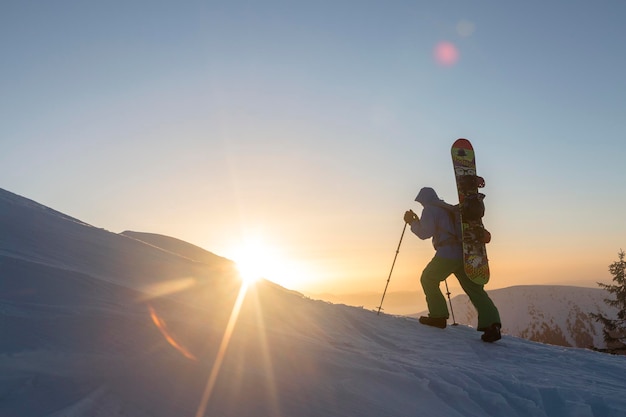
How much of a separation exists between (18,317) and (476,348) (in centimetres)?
565

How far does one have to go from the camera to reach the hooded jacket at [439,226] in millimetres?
7859

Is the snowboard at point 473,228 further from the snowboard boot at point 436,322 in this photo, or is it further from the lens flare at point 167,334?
the lens flare at point 167,334

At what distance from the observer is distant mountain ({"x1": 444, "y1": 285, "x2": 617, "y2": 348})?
9831cm

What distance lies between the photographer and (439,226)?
26.4 feet

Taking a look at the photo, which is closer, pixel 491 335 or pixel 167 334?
pixel 167 334

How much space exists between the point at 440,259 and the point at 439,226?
0.64 m

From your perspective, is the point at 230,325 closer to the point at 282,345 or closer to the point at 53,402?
the point at 282,345

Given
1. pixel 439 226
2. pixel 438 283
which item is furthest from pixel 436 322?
pixel 439 226

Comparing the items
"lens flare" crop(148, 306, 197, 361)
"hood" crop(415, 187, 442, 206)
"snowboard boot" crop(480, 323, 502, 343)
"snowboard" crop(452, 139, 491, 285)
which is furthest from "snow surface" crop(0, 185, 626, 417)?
"hood" crop(415, 187, 442, 206)

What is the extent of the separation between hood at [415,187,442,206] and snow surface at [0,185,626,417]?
3.11 m

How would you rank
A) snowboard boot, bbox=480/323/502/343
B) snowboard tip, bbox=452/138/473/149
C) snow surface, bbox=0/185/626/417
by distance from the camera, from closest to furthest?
1. snow surface, bbox=0/185/626/417
2. snowboard boot, bbox=480/323/502/343
3. snowboard tip, bbox=452/138/473/149

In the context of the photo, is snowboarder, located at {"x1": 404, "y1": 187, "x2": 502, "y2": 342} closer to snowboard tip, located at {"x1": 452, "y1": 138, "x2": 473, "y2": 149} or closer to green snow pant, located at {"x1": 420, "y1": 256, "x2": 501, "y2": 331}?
green snow pant, located at {"x1": 420, "y1": 256, "x2": 501, "y2": 331}

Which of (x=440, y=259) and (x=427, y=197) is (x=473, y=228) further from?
(x=427, y=197)

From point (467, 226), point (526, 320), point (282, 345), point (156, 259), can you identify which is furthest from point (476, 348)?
point (526, 320)
